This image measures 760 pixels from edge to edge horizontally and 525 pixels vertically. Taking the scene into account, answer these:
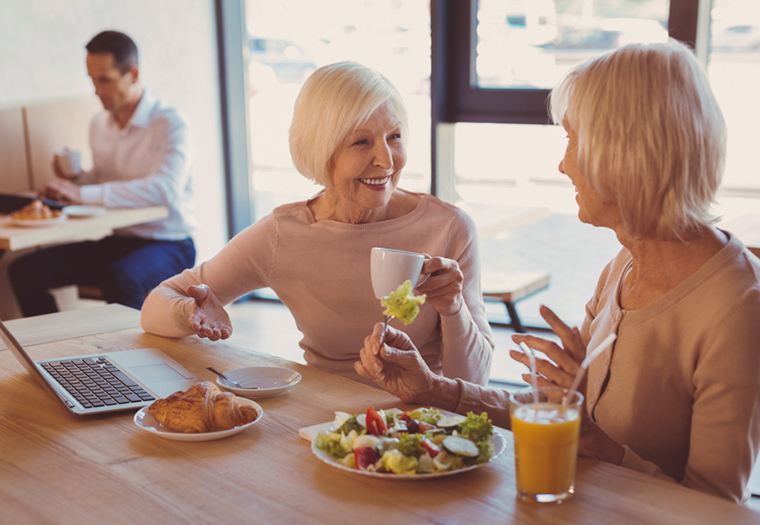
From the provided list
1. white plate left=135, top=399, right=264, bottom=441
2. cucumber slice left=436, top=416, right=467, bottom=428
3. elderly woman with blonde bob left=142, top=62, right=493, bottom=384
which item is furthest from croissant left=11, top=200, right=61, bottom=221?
cucumber slice left=436, top=416, right=467, bottom=428

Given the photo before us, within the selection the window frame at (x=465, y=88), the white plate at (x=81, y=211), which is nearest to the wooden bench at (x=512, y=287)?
the window frame at (x=465, y=88)

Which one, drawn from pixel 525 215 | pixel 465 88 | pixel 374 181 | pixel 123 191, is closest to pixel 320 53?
pixel 465 88

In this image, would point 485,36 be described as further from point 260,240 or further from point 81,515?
point 81,515

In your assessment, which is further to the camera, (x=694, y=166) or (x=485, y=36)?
(x=485, y=36)

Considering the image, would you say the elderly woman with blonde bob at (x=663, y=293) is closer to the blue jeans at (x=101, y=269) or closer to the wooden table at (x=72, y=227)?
the wooden table at (x=72, y=227)

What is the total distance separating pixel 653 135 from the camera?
1181mm

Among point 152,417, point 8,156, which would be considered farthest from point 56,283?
point 152,417

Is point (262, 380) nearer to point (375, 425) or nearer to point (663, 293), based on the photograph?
point (375, 425)

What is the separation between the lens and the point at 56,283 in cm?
357

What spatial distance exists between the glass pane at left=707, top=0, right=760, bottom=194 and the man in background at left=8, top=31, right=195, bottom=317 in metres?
2.56

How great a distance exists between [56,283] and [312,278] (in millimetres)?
2187

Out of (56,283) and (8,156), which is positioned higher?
(8,156)

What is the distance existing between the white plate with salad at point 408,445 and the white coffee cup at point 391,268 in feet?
0.76

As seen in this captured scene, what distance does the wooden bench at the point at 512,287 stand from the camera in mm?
3162
